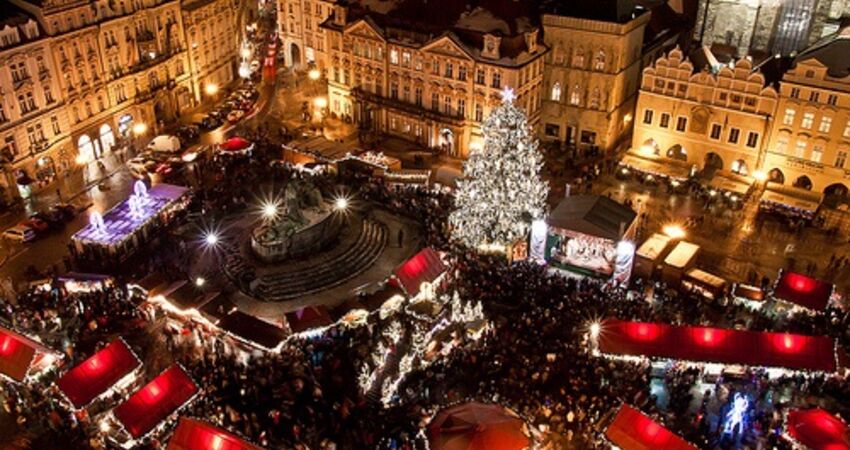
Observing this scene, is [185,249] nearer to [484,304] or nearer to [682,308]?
[484,304]

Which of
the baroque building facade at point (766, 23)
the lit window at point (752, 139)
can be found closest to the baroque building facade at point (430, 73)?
the lit window at point (752, 139)

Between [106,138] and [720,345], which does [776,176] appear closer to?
[720,345]

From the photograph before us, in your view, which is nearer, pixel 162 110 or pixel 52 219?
pixel 52 219

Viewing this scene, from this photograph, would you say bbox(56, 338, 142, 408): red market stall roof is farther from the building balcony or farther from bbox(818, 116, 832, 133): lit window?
bbox(818, 116, 832, 133): lit window

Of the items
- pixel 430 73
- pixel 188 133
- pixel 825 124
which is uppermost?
pixel 430 73

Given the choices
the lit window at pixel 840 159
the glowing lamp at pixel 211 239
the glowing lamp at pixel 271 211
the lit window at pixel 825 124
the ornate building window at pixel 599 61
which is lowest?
the glowing lamp at pixel 211 239

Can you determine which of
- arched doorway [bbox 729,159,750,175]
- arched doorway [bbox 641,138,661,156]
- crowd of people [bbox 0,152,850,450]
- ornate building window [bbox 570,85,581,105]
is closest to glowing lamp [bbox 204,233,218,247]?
crowd of people [bbox 0,152,850,450]

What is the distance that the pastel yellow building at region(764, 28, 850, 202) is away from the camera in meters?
51.9

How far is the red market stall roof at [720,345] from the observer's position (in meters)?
36.0

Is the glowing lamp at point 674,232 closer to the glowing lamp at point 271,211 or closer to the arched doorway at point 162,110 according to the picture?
the glowing lamp at point 271,211

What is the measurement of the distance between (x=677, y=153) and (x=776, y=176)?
7586 mm

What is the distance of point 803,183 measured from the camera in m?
55.8

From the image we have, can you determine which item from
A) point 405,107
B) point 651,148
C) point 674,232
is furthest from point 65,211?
point 651,148

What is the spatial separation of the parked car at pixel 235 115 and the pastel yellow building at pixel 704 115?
36.8 meters
